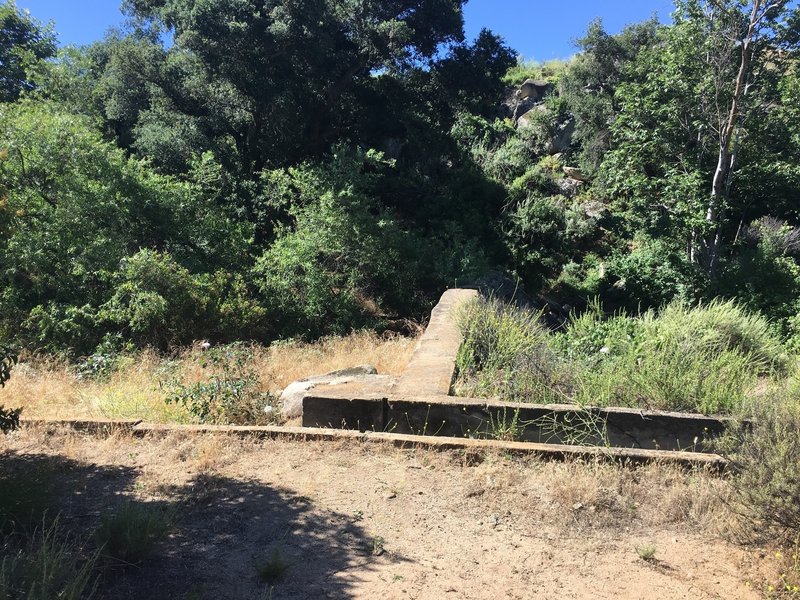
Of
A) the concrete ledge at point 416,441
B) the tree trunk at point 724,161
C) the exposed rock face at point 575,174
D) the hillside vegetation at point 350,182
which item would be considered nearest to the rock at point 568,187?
the hillside vegetation at point 350,182

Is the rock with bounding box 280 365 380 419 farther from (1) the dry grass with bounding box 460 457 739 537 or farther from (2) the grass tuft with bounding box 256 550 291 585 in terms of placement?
(2) the grass tuft with bounding box 256 550 291 585

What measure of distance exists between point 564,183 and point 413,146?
5861 millimetres

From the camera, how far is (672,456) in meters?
3.97

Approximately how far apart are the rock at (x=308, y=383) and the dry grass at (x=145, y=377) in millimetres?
459

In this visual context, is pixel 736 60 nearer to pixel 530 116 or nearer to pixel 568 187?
pixel 568 187

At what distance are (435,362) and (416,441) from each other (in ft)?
5.33

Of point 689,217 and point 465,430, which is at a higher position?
point 689,217

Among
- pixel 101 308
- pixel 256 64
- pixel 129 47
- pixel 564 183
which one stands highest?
pixel 129 47

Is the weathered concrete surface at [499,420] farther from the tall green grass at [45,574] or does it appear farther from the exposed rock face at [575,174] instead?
the exposed rock face at [575,174]

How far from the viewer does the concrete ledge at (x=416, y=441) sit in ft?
13.1

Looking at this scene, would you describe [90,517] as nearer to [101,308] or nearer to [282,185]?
[101,308]

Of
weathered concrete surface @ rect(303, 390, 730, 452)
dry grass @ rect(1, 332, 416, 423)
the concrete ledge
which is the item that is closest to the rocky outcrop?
dry grass @ rect(1, 332, 416, 423)

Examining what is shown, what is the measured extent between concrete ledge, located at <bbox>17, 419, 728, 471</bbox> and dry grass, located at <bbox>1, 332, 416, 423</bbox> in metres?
0.40

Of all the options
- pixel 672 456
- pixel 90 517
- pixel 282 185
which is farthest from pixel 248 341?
pixel 672 456
